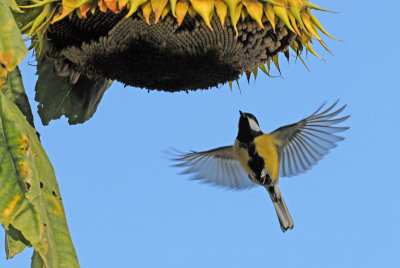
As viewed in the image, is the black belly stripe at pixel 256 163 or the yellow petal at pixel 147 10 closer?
the yellow petal at pixel 147 10

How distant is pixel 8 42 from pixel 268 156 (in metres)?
4.47

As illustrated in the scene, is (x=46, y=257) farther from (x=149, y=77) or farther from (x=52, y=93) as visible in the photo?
(x=52, y=93)

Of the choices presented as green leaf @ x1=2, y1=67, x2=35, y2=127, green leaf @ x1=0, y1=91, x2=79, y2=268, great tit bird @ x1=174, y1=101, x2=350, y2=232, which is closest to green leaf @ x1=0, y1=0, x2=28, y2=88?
green leaf @ x1=0, y1=91, x2=79, y2=268

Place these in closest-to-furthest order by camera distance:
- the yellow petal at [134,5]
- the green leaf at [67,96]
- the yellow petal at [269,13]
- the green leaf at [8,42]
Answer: the green leaf at [8,42] < the yellow petal at [134,5] < the yellow petal at [269,13] < the green leaf at [67,96]

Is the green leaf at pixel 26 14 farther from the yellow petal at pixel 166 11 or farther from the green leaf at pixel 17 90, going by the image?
the yellow petal at pixel 166 11

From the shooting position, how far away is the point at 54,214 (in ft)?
10.7

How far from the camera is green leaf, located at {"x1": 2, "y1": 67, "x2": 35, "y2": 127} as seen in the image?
365 centimetres

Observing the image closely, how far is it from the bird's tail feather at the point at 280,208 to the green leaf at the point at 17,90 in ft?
13.4

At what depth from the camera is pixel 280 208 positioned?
300 inches

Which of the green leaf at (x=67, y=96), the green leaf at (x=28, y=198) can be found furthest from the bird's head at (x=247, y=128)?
the green leaf at (x=28, y=198)

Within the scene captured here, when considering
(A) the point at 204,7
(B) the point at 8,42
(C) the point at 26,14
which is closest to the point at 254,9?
(A) the point at 204,7

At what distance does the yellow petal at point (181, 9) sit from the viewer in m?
3.59

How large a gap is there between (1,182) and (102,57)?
1125mm

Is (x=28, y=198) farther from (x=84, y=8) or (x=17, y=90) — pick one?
(x=84, y=8)
